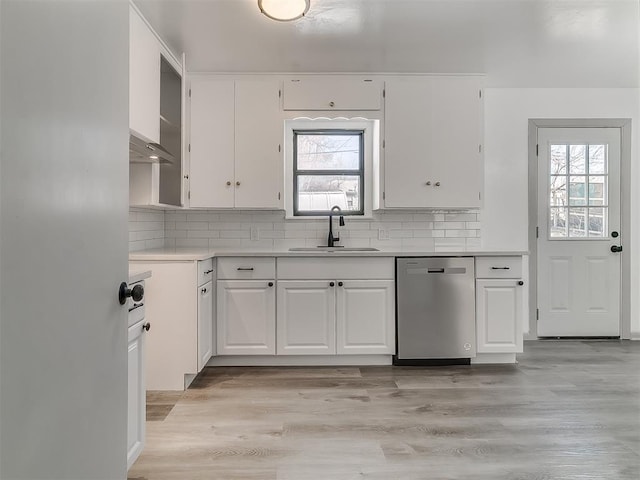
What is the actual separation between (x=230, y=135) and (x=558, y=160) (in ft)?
10.2

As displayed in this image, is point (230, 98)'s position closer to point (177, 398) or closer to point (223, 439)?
point (177, 398)

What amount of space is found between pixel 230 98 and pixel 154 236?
1.33 meters

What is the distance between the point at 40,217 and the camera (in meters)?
0.69

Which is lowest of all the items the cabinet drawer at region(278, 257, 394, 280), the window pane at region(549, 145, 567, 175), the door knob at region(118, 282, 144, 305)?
the cabinet drawer at region(278, 257, 394, 280)

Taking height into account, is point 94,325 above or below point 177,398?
above

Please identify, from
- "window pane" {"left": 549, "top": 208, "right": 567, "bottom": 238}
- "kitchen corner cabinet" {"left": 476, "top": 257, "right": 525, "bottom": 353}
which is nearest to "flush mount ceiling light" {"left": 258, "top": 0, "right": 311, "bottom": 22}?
"kitchen corner cabinet" {"left": 476, "top": 257, "right": 525, "bottom": 353}

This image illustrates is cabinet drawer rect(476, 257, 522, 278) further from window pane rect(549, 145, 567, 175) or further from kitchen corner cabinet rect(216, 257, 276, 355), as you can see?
kitchen corner cabinet rect(216, 257, 276, 355)

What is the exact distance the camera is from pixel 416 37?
278 centimetres

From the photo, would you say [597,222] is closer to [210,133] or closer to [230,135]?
[230,135]

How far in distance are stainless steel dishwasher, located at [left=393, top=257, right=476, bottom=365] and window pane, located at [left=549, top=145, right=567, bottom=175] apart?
1.64 meters

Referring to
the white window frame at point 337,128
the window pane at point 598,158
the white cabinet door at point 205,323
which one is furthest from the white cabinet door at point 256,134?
the window pane at point 598,158

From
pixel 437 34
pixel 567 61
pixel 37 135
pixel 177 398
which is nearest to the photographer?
pixel 37 135

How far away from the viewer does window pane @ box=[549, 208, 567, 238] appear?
3840 millimetres

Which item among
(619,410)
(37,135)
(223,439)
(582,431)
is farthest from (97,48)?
(619,410)
